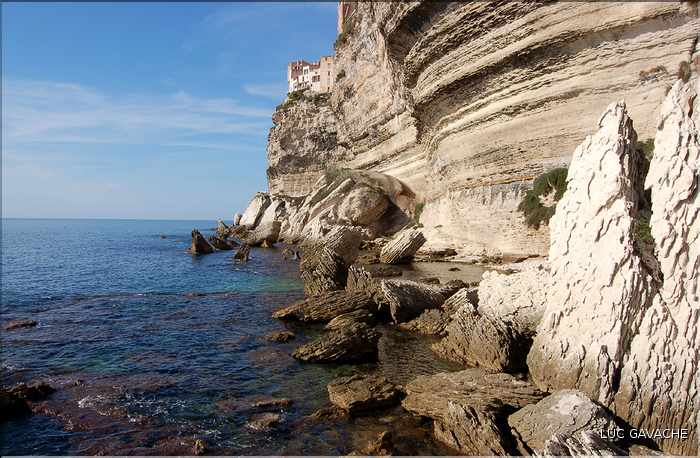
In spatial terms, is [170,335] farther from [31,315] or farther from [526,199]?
[526,199]

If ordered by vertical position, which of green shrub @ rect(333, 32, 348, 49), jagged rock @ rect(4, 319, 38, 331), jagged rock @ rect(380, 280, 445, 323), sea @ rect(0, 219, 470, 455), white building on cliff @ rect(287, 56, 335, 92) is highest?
white building on cliff @ rect(287, 56, 335, 92)

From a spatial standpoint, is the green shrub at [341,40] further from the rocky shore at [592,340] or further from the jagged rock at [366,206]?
the rocky shore at [592,340]

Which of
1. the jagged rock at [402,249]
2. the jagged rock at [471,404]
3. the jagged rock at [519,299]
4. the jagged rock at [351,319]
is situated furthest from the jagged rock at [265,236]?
the jagged rock at [471,404]

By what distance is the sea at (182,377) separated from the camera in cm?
775

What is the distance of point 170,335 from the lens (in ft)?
47.0

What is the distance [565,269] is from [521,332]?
8.12 ft

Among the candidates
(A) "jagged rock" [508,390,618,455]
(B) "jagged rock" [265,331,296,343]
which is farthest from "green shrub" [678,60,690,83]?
(B) "jagged rock" [265,331,296,343]

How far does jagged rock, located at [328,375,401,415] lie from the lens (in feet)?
28.6

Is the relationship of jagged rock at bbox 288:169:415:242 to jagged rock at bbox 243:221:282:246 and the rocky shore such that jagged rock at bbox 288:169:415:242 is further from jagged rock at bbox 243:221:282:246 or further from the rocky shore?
the rocky shore

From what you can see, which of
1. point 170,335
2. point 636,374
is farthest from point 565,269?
point 170,335

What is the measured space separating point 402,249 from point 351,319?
13.4 metres

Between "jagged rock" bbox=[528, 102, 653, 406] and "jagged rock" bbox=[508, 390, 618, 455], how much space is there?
604mm

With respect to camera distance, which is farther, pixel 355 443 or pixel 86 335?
pixel 86 335

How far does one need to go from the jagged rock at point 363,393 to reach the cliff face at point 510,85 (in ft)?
49.5
